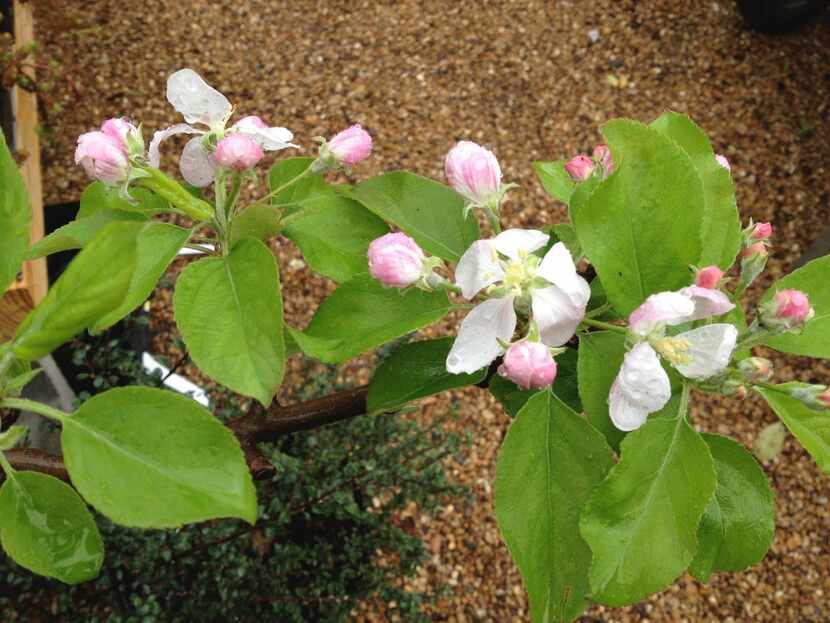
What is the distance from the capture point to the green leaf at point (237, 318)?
66 centimetres

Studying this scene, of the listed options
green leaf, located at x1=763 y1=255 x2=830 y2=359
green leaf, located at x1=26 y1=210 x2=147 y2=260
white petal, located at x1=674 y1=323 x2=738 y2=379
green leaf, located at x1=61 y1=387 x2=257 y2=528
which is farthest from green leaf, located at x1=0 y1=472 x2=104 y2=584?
green leaf, located at x1=763 y1=255 x2=830 y2=359

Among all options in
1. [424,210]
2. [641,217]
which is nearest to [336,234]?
[424,210]

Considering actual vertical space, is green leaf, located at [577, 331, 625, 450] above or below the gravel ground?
above

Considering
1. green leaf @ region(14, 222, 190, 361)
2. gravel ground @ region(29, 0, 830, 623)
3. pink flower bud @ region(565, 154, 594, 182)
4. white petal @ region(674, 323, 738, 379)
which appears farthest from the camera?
gravel ground @ region(29, 0, 830, 623)

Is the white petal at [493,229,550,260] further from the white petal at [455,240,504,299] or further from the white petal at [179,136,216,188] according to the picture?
the white petal at [179,136,216,188]

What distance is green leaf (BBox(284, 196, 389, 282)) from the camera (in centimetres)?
80

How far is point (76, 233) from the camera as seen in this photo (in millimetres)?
772

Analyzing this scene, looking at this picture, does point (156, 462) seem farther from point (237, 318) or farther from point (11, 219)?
point (11, 219)

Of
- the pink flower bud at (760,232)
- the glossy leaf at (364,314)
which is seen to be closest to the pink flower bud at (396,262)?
the glossy leaf at (364,314)

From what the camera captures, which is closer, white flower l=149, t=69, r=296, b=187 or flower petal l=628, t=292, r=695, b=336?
flower petal l=628, t=292, r=695, b=336

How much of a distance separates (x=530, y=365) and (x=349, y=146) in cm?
34

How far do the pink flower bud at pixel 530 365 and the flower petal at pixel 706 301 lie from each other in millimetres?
122

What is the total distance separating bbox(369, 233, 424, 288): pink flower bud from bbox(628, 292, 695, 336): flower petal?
0.19m

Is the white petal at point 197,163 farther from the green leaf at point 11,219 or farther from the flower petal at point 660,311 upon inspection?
the flower petal at point 660,311
